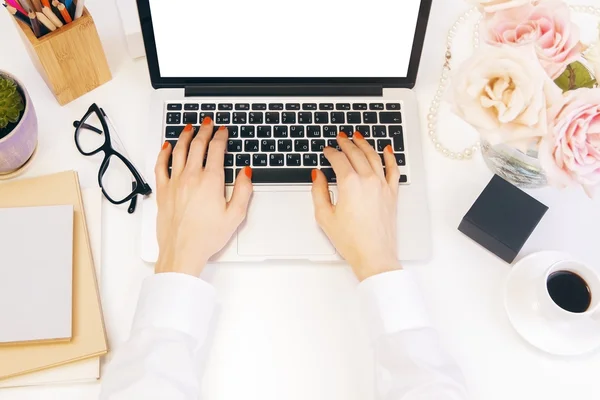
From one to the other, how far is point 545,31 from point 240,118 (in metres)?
0.41

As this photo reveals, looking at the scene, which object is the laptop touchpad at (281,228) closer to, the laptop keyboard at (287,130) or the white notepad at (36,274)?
the laptop keyboard at (287,130)

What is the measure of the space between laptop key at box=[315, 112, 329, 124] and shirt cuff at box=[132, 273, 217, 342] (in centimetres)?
28

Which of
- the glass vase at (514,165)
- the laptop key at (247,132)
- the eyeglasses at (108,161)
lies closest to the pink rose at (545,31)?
the glass vase at (514,165)

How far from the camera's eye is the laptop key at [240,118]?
80 cm

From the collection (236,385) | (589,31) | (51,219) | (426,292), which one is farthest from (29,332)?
(589,31)

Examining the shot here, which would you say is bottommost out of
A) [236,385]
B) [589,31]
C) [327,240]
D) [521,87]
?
[236,385]

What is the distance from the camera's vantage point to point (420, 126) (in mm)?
836

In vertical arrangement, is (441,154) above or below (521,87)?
below

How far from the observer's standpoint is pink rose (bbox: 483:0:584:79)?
21.6 inches

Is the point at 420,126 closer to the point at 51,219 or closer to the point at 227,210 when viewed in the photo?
the point at 227,210

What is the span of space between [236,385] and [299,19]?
1.53 feet

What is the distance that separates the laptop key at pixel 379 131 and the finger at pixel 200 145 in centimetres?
23

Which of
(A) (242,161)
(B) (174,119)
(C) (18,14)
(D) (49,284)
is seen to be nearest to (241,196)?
(A) (242,161)

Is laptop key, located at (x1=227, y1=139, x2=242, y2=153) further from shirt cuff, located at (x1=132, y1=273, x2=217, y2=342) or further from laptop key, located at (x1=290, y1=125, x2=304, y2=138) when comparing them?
shirt cuff, located at (x1=132, y1=273, x2=217, y2=342)
